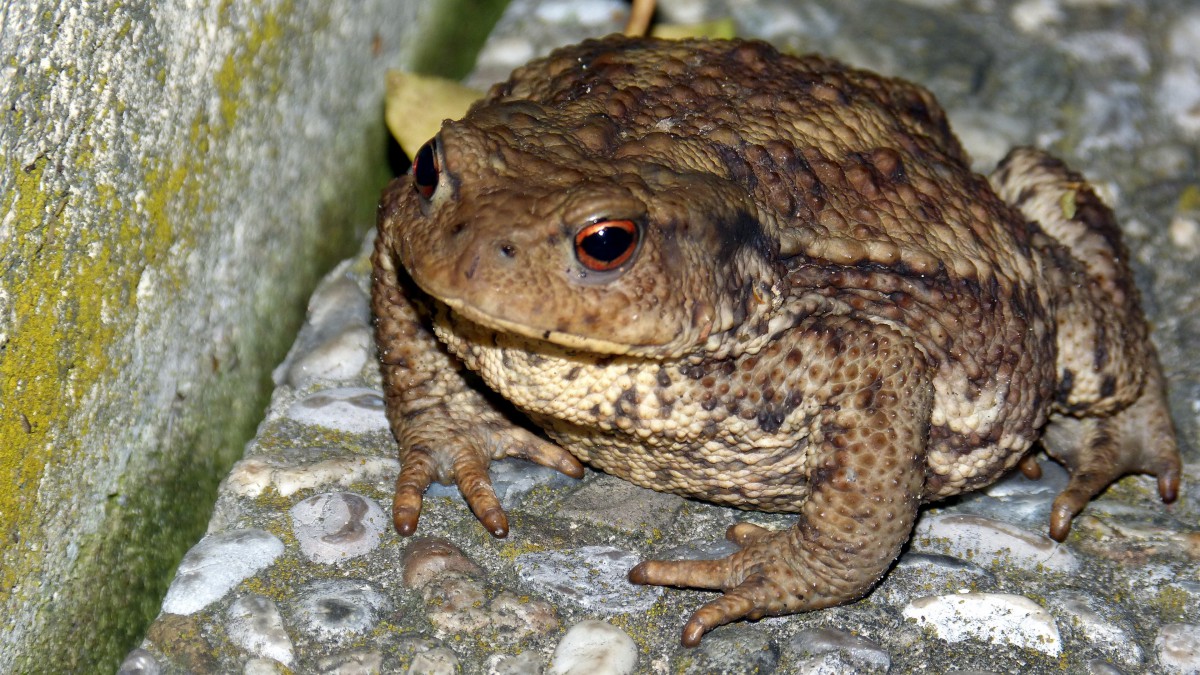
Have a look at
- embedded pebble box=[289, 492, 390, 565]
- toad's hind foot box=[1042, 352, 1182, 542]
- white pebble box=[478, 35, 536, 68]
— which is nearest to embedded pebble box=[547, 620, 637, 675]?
embedded pebble box=[289, 492, 390, 565]

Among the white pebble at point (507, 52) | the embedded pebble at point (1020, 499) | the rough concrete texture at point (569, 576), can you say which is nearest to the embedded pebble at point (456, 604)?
the rough concrete texture at point (569, 576)

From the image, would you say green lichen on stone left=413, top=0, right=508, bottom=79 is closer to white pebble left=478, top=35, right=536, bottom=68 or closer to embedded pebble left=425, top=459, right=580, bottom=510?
white pebble left=478, top=35, right=536, bottom=68

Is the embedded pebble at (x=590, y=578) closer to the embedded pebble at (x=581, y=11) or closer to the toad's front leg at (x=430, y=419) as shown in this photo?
the toad's front leg at (x=430, y=419)

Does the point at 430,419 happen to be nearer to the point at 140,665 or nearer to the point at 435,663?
the point at 435,663

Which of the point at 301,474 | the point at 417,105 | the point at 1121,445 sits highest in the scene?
the point at 1121,445

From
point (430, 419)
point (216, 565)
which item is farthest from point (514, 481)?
point (216, 565)

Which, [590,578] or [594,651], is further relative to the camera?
[590,578]
